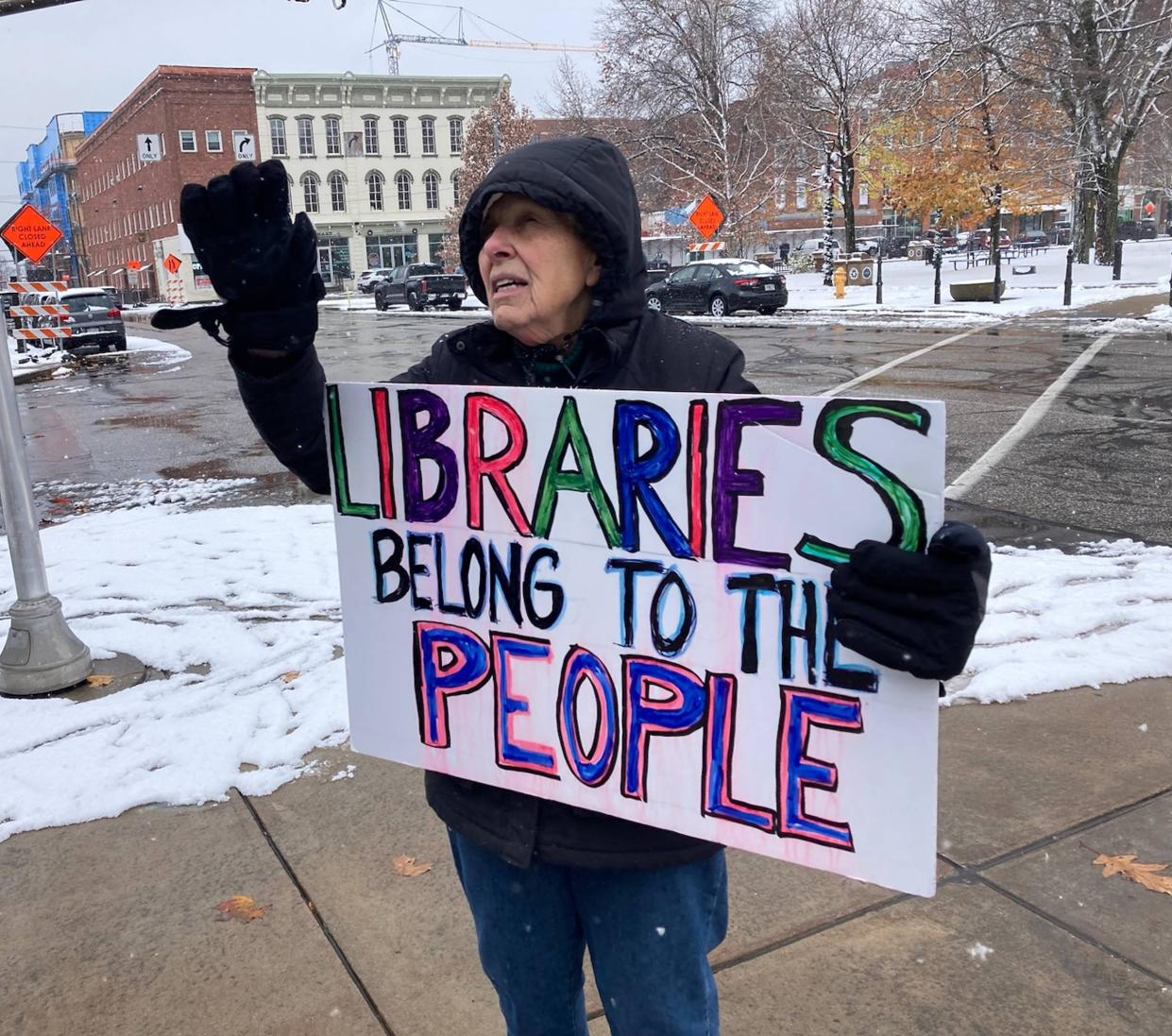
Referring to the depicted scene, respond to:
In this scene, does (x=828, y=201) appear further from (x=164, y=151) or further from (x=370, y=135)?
(x=164, y=151)

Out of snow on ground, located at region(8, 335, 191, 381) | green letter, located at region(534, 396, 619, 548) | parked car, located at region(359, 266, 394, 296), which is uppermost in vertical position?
parked car, located at region(359, 266, 394, 296)

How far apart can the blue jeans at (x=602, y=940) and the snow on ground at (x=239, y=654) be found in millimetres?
1885

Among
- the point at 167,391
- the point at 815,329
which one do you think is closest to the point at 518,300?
the point at 167,391

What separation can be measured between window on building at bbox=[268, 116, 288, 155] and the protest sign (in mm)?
63359

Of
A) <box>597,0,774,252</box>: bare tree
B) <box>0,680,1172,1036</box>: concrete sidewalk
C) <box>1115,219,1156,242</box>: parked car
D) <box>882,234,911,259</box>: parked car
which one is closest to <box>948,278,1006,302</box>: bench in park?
<box>597,0,774,252</box>: bare tree

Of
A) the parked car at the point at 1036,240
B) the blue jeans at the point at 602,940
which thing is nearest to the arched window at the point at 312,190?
the parked car at the point at 1036,240

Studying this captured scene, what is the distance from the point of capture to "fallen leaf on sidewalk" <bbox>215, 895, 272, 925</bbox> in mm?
2760

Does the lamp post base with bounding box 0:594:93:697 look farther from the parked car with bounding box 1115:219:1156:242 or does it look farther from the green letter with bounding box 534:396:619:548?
the parked car with bounding box 1115:219:1156:242

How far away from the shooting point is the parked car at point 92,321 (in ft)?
79.3

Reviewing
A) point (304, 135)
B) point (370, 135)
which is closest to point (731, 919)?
point (304, 135)

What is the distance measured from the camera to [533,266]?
5.74 feet

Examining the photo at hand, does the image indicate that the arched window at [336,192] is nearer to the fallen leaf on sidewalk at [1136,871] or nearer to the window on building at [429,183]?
the window on building at [429,183]

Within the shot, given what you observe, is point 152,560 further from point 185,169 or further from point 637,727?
point 185,169

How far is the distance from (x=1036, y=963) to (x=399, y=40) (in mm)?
108855
